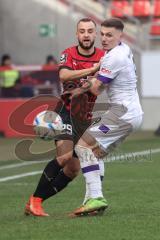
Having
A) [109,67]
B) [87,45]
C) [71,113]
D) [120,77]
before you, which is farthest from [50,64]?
[109,67]

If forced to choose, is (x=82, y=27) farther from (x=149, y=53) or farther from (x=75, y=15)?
(x=75, y=15)

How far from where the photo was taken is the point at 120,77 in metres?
8.78

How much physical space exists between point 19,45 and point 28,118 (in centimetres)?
1077

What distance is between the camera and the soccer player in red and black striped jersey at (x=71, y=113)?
906 centimetres

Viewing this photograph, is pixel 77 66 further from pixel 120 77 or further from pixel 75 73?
pixel 120 77

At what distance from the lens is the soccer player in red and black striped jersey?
9.06 meters

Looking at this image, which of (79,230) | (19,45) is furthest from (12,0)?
(79,230)

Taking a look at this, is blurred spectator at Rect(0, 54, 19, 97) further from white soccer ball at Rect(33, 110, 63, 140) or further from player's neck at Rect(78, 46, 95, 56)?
player's neck at Rect(78, 46, 95, 56)

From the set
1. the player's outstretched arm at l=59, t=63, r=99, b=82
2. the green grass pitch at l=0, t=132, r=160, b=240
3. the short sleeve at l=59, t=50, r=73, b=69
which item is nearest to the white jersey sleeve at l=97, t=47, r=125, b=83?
the player's outstretched arm at l=59, t=63, r=99, b=82

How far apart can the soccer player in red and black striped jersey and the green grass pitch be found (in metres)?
0.28

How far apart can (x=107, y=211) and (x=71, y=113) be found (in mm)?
1101

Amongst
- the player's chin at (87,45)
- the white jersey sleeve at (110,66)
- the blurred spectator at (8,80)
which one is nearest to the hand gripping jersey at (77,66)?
the player's chin at (87,45)

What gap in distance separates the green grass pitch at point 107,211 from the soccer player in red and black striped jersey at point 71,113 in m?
0.28

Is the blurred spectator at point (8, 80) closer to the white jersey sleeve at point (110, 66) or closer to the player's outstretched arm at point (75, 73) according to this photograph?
the player's outstretched arm at point (75, 73)
